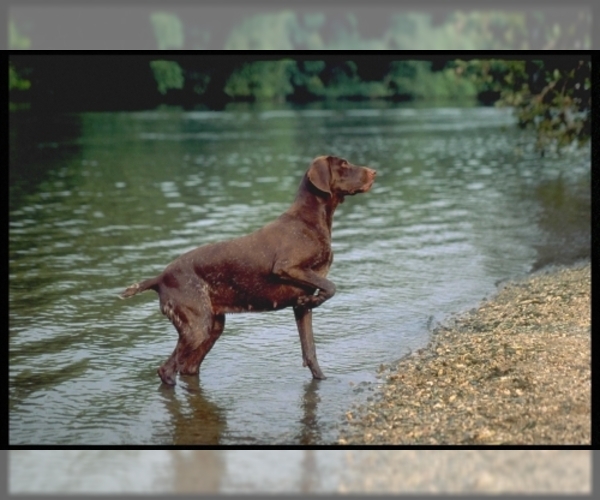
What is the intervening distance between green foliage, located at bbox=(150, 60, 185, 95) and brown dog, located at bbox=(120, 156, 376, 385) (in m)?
28.4

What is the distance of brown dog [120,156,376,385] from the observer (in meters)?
9.96

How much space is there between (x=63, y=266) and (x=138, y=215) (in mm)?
5460

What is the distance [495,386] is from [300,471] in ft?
7.88


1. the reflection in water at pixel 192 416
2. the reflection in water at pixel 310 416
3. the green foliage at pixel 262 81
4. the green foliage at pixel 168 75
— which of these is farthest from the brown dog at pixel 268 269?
the green foliage at pixel 262 81

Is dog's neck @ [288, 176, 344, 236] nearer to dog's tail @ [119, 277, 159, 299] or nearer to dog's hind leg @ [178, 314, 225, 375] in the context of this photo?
dog's hind leg @ [178, 314, 225, 375]

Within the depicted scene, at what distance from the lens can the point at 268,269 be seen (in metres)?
9.96

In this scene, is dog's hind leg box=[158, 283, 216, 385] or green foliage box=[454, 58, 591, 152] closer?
dog's hind leg box=[158, 283, 216, 385]

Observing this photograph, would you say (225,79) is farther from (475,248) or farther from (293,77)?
(475,248)

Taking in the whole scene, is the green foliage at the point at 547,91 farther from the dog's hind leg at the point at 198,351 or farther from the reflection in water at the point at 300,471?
the reflection in water at the point at 300,471

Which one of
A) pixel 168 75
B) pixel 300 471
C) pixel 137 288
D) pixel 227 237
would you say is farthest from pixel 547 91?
pixel 168 75

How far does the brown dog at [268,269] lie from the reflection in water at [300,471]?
1.64 meters

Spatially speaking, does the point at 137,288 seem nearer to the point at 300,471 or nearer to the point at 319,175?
the point at 319,175

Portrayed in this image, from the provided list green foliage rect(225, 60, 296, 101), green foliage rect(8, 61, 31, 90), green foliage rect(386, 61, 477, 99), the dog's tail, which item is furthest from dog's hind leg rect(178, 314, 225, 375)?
green foliage rect(386, 61, 477, 99)

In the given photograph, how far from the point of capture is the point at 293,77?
55438 mm
